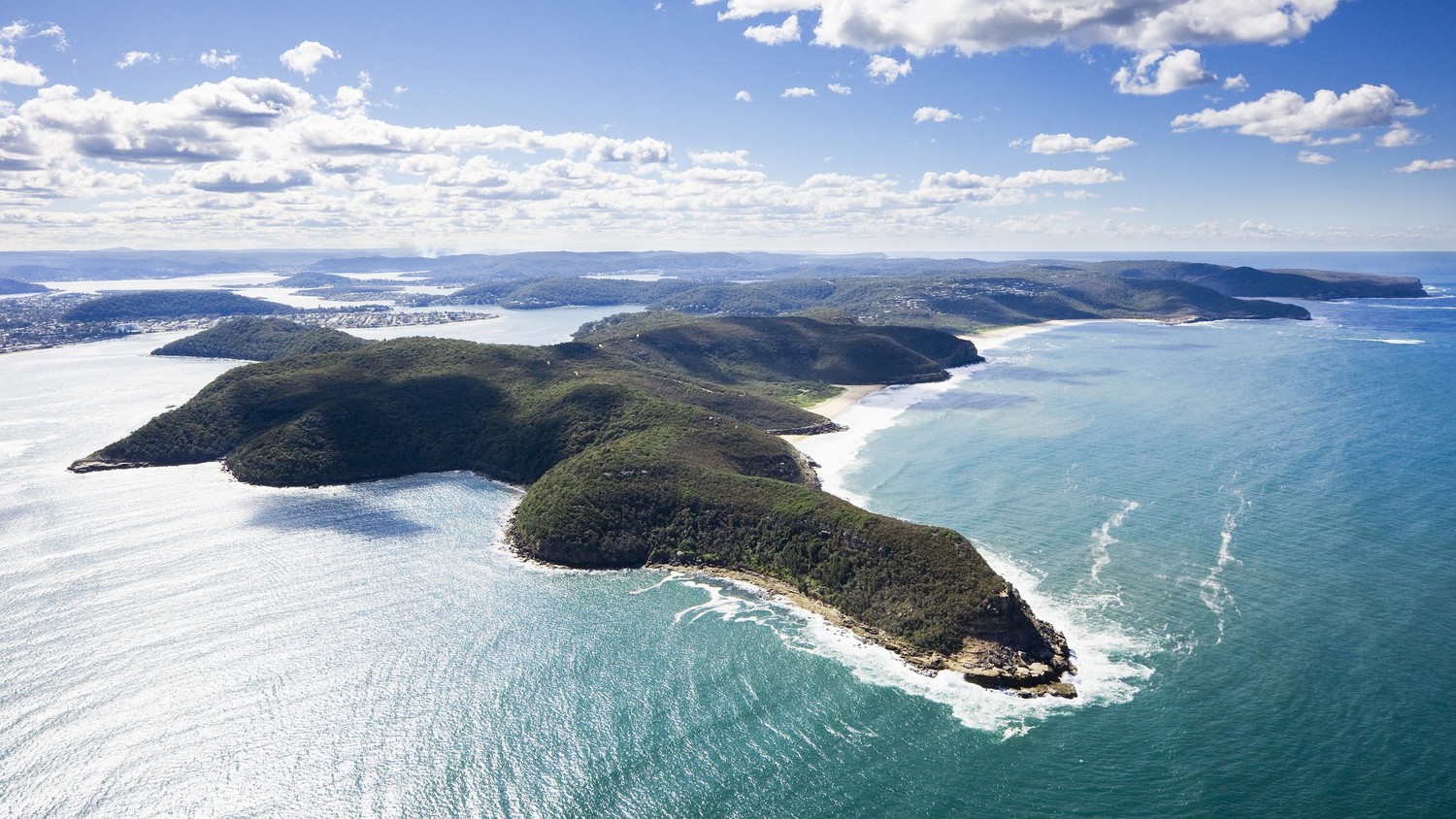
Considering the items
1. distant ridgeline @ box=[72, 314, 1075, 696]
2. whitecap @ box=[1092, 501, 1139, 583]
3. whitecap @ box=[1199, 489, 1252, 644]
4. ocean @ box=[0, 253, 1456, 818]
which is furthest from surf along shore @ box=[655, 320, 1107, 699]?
whitecap @ box=[1092, 501, 1139, 583]

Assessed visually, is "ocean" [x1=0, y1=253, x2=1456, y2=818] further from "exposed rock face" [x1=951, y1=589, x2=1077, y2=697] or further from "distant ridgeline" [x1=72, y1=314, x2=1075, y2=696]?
"distant ridgeline" [x1=72, y1=314, x2=1075, y2=696]

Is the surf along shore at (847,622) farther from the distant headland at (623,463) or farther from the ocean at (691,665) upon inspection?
the ocean at (691,665)

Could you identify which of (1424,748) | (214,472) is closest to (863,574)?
(1424,748)

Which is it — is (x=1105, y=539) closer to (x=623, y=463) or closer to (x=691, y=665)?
(x=691, y=665)

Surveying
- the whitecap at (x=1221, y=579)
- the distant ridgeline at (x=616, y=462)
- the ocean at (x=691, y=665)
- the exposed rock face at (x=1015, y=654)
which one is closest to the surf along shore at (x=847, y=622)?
the exposed rock face at (x=1015, y=654)

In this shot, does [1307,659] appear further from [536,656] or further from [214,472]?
[214,472]

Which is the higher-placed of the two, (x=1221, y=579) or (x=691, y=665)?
(x=1221, y=579)

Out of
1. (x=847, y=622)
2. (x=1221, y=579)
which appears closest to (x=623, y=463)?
(x=847, y=622)

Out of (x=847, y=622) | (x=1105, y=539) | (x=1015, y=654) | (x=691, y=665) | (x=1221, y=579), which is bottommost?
(x=691, y=665)
